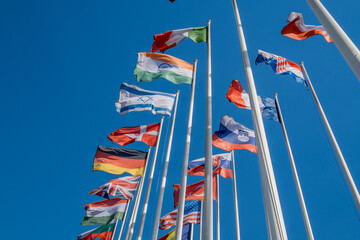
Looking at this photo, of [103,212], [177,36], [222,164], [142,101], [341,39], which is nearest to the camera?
[341,39]

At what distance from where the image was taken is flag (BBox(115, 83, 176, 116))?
14.1 m

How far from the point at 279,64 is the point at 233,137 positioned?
11.8 feet

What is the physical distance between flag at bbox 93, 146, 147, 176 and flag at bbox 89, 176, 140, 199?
1442 mm

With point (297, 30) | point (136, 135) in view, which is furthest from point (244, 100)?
point (136, 135)

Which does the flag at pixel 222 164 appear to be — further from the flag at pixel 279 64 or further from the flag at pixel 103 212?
the flag at pixel 279 64

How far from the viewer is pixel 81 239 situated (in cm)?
2027

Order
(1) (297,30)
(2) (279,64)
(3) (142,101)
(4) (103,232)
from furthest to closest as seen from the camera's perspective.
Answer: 1. (4) (103,232)
2. (3) (142,101)
3. (2) (279,64)
4. (1) (297,30)

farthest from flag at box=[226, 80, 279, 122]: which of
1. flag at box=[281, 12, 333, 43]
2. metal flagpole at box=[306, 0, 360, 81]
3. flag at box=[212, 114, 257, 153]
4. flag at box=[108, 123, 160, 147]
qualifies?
metal flagpole at box=[306, 0, 360, 81]

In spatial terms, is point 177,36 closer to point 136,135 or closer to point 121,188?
point 136,135

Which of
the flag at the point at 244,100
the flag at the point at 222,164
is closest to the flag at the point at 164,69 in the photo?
the flag at the point at 244,100

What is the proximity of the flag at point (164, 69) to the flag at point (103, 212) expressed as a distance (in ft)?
28.0

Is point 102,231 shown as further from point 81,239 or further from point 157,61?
point 157,61

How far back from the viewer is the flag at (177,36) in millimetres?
13008

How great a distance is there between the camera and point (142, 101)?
14.3 metres
